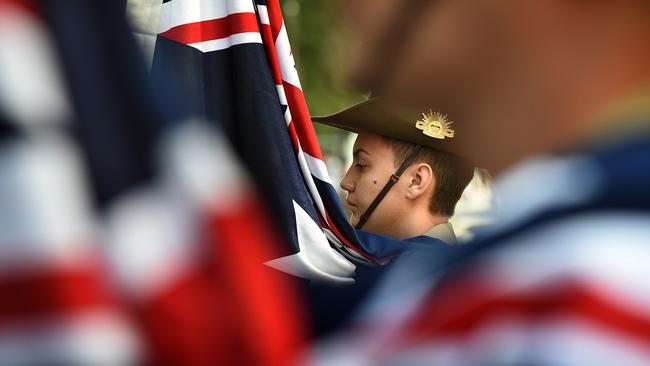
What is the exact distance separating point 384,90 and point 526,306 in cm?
33

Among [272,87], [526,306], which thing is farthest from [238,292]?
[272,87]

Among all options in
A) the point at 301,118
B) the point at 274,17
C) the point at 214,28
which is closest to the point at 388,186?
the point at 301,118

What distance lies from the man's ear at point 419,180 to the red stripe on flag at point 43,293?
2.45m

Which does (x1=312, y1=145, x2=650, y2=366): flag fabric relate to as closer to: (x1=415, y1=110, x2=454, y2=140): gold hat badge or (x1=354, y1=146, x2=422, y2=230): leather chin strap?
(x1=415, y1=110, x2=454, y2=140): gold hat badge

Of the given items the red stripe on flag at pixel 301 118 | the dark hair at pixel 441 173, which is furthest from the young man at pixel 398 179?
the red stripe on flag at pixel 301 118

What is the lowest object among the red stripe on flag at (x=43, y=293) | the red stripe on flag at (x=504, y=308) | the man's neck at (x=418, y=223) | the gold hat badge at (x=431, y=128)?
the man's neck at (x=418, y=223)

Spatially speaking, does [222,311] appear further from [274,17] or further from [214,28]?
[274,17]

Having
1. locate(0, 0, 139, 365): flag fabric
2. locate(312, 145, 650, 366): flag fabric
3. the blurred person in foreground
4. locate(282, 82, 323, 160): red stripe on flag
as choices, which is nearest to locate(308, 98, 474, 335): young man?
locate(282, 82, 323, 160): red stripe on flag

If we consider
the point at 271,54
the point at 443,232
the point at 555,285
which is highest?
the point at 271,54

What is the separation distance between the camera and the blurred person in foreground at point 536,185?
1.61 feet

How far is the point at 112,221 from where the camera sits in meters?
0.43

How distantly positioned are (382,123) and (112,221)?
2298 millimetres

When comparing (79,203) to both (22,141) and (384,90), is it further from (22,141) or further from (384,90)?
(384,90)

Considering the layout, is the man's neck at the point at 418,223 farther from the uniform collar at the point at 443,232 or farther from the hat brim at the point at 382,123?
the hat brim at the point at 382,123
